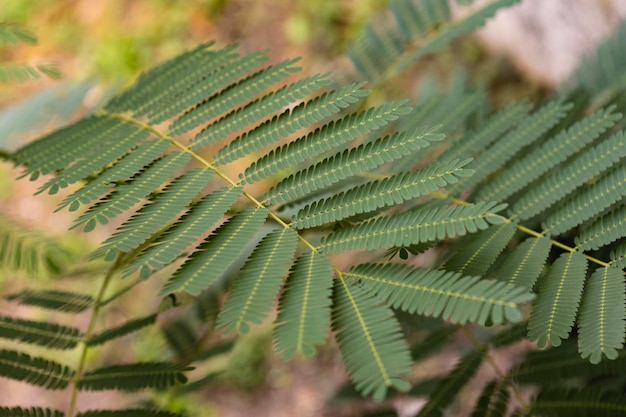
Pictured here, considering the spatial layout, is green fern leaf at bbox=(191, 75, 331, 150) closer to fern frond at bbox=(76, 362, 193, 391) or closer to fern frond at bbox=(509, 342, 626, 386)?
fern frond at bbox=(76, 362, 193, 391)

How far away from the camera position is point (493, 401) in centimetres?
142

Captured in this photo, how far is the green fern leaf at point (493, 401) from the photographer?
140 centimetres

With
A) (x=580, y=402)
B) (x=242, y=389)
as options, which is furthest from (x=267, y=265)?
(x=242, y=389)

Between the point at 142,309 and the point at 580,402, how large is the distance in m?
2.92

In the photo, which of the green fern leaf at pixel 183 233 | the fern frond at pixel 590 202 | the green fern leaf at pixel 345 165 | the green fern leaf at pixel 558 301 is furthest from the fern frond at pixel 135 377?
the fern frond at pixel 590 202

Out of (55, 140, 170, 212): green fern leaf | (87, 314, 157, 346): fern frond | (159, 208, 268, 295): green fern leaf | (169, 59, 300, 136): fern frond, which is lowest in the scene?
(87, 314, 157, 346): fern frond

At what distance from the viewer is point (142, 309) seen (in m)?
3.74

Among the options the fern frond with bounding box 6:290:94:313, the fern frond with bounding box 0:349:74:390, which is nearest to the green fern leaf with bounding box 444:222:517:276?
the fern frond with bounding box 0:349:74:390

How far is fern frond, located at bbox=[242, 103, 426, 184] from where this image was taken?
1041mm

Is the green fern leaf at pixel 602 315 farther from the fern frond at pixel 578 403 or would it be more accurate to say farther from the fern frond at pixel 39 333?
the fern frond at pixel 39 333

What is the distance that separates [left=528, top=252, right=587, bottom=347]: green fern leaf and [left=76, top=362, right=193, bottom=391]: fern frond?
609 millimetres

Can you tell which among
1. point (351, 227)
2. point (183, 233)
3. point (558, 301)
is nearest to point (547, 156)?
point (558, 301)

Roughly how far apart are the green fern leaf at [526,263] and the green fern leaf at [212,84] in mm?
638

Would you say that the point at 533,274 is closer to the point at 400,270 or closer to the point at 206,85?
the point at 400,270
